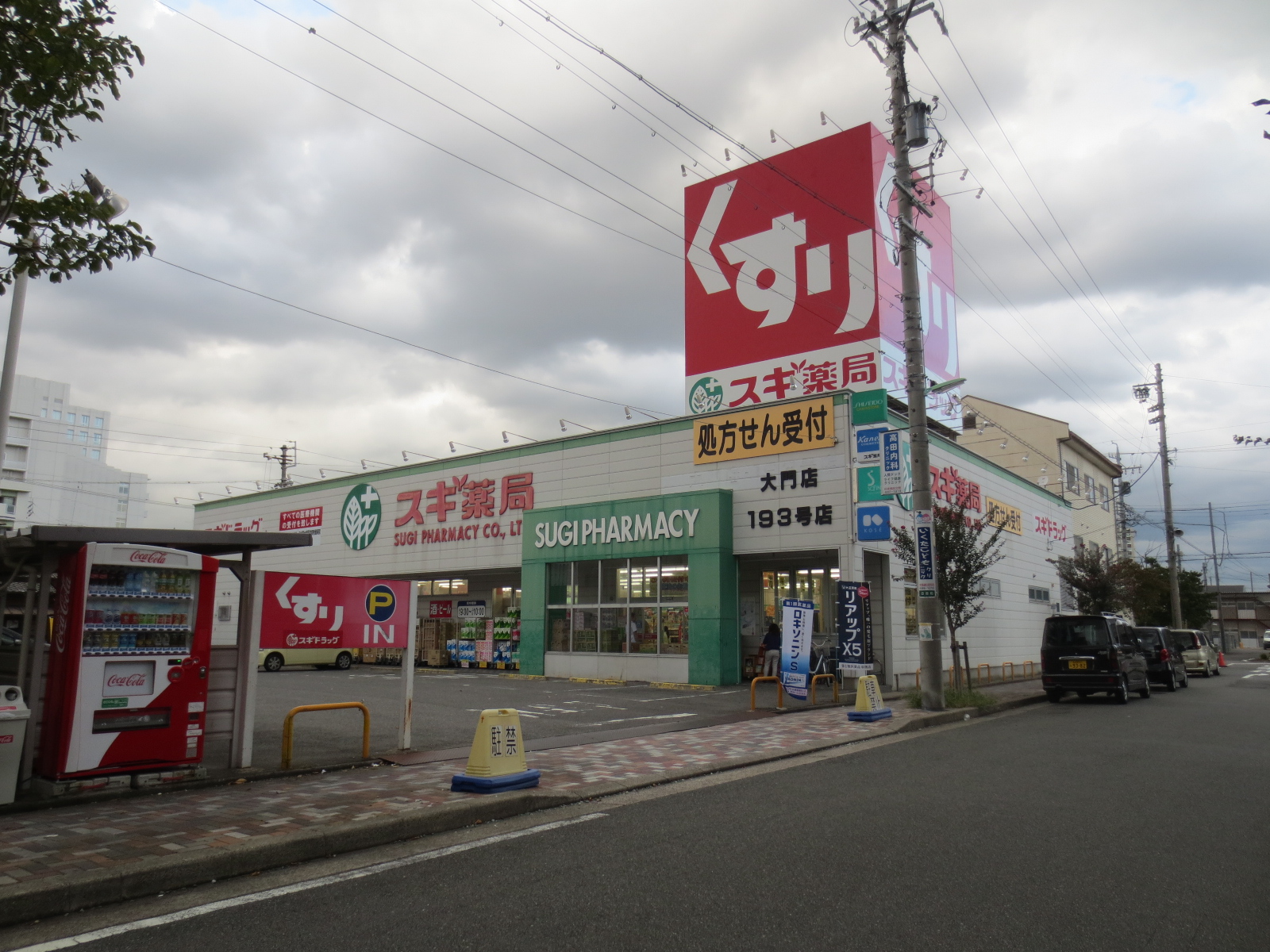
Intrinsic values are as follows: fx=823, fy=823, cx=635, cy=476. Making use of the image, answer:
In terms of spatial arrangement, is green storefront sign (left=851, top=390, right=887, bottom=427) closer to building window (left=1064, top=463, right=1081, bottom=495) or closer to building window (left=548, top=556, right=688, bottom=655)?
building window (left=548, top=556, right=688, bottom=655)

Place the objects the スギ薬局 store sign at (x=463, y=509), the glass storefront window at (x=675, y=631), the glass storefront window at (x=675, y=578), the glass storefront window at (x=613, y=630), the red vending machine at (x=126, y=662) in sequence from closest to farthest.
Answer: the red vending machine at (x=126, y=662), the glass storefront window at (x=675, y=631), the glass storefront window at (x=675, y=578), the glass storefront window at (x=613, y=630), the スギ薬局 store sign at (x=463, y=509)

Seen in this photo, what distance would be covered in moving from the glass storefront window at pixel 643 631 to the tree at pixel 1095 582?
687 inches

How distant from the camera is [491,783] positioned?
24.1 feet

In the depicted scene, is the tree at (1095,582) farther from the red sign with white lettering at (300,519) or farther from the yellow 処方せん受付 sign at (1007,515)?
the red sign with white lettering at (300,519)

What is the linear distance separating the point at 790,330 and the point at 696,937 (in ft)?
107

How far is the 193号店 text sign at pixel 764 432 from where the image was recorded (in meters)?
20.8

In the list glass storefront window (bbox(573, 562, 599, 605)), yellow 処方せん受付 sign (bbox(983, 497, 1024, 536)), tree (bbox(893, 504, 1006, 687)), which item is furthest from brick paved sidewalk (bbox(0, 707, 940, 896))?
yellow 処方せん受付 sign (bbox(983, 497, 1024, 536))

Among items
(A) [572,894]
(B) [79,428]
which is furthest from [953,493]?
(B) [79,428]

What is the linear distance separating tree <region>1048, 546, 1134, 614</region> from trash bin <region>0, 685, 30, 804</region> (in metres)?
31.5

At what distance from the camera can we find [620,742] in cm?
1114

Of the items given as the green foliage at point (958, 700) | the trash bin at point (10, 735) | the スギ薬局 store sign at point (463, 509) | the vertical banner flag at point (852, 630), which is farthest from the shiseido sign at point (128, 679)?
the スギ薬局 store sign at point (463, 509)

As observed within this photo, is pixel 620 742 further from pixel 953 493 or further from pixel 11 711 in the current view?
pixel 953 493

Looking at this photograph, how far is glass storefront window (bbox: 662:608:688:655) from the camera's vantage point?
22.0 meters

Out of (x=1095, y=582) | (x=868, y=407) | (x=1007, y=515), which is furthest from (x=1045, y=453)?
(x=868, y=407)
